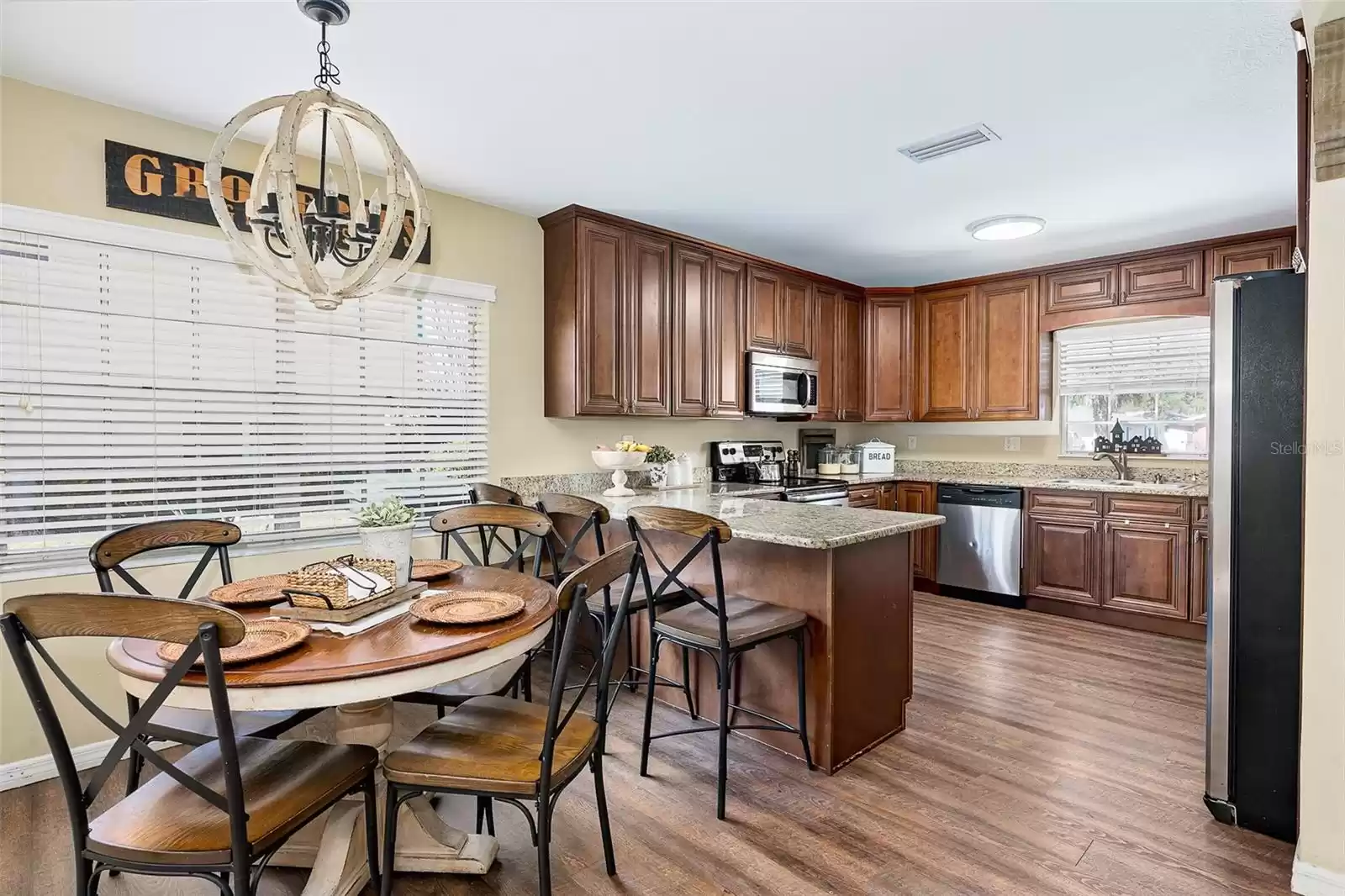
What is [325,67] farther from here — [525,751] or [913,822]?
[913,822]

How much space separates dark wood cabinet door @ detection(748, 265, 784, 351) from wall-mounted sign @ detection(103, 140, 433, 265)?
2.63 m

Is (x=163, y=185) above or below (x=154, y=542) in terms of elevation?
above

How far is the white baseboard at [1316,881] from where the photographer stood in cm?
183

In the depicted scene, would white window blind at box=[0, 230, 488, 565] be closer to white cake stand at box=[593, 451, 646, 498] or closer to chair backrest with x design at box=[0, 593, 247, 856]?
white cake stand at box=[593, 451, 646, 498]

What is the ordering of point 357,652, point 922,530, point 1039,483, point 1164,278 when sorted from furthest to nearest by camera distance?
point 922,530, point 1039,483, point 1164,278, point 357,652

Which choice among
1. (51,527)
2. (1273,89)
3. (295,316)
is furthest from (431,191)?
(1273,89)

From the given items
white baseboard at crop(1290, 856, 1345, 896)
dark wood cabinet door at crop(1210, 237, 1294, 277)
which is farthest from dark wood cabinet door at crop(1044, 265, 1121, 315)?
white baseboard at crop(1290, 856, 1345, 896)

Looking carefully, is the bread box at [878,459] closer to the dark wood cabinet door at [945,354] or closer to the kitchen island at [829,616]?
the dark wood cabinet door at [945,354]

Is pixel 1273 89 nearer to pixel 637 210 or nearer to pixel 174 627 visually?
pixel 637 210

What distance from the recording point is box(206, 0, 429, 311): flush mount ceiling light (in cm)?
168

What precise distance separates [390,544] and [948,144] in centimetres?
276

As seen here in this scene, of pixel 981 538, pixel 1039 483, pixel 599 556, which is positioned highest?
pixel 1039 483

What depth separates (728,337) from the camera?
4.67 meters

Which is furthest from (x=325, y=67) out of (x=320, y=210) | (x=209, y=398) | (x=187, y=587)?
(x=187, y=587)
